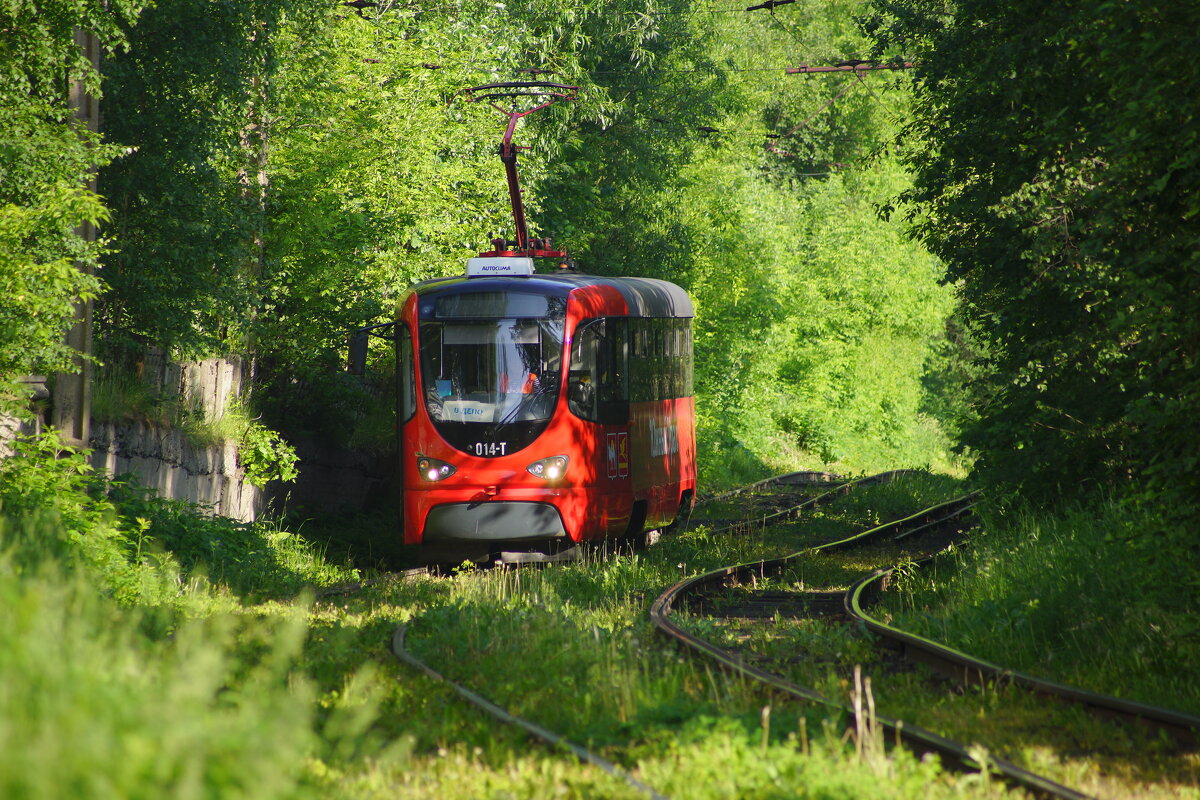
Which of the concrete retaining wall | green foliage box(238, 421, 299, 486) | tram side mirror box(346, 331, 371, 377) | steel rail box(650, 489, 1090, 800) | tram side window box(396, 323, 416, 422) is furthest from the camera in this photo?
green foliage box(238, 421, 299, 486)

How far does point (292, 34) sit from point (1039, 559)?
506 inches

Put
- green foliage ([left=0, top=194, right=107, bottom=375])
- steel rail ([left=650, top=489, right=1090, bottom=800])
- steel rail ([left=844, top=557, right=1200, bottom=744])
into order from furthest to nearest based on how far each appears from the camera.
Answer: green foliage ([left=0, top=194, right=107, bottom=375]) < steel rail ([left=844, top=557, right=1200, bottom=744]) < steel rail ([left=650, top=489, right=1090, bottom=800])

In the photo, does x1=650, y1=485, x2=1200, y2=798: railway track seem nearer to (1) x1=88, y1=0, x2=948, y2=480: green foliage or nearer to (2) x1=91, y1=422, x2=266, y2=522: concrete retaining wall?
(2) x1=91, y1=422, x2=266, y2=522: concrete retaining wall

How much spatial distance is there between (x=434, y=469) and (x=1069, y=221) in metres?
7.06

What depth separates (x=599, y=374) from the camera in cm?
1464

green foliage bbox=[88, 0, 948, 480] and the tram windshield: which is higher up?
green foliage bbox=[88, 0, 948, 480]

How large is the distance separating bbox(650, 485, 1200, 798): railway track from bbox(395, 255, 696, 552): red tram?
2.14m

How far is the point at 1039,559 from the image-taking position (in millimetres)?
10367

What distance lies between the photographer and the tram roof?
1430cm

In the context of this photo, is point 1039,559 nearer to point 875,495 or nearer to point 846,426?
point 875,495

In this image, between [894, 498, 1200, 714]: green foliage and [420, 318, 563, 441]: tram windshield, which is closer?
[894, 498, 1200, 714]: green foliage

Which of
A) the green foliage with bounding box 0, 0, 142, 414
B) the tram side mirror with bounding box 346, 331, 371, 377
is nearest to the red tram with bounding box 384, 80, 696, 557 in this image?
the tram side mirror with bounding box 346, 331, 371, 377

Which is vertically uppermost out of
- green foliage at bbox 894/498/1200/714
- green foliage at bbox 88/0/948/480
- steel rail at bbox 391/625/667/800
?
Result: green foliage at bbox 88/0/948/480

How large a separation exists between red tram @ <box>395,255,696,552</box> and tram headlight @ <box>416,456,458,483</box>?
11 mm
